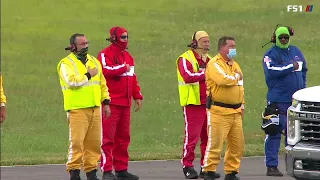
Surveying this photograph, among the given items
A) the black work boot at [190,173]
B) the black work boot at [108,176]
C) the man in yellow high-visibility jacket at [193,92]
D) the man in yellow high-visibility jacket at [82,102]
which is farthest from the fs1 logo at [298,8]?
the man in yellow high-visibility jacket at [82,102]

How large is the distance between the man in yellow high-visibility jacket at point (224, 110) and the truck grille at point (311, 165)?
73.3 inches

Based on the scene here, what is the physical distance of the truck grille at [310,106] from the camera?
38.6ft

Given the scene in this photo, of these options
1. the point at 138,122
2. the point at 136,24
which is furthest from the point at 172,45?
the point at 138,122

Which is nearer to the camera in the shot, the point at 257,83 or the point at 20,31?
the point at 257,83

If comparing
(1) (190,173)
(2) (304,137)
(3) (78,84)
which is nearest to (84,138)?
(3) (78,84)

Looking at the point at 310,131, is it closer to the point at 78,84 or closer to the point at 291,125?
the point at 291,125

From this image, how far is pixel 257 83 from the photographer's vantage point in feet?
96.2

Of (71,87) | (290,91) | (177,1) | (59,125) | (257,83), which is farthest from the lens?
(177,1)

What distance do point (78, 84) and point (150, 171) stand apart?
274 centimetres

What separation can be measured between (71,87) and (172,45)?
72.9 ft

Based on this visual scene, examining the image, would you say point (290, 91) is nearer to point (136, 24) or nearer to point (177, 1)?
point (136, 24)

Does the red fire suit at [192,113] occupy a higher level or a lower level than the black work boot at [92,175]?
higher

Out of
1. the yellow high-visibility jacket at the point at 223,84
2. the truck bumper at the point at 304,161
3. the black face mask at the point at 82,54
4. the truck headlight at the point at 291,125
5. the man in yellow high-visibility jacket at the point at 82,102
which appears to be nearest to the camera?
the truck bumper at the point at 304,161

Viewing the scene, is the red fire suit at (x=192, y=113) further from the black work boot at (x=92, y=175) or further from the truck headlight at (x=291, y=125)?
the truck headlight at (x=291, y=125)
